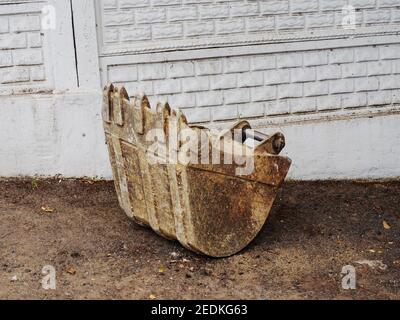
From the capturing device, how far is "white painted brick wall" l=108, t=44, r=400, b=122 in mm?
8242

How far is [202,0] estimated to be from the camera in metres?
8.12

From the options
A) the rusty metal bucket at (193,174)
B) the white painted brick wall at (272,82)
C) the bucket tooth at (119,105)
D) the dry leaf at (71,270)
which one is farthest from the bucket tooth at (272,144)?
the white painted brick wall at (272,82)

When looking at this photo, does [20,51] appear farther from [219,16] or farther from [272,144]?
[272,144]

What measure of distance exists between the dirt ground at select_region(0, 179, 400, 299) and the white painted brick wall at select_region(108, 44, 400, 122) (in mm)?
1132

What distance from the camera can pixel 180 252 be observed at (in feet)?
A: 21.4

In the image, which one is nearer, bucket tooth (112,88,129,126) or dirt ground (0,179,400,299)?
dirt ground (0,179,400,299)

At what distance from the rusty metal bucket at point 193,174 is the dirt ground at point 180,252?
0.92ft

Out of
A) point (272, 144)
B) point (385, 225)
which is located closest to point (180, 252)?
point (272, 144)

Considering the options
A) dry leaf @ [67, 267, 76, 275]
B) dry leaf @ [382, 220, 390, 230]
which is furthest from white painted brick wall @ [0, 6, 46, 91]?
dry leaf @ [382, 220, 390, 230]

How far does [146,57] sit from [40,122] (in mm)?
1357

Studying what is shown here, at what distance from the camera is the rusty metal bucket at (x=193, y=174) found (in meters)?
5.89

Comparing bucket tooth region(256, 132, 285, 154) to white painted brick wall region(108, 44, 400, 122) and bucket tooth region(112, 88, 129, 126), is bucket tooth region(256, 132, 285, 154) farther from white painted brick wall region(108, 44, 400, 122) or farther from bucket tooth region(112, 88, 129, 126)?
white painted brick wall region(108, 44, 400, 122)

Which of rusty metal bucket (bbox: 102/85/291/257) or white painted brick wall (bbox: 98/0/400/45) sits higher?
white painted brick wall (bbox: 98/0/400/45)

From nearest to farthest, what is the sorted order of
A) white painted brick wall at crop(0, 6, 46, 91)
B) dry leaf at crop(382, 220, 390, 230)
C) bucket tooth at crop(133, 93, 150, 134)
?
bucket tooth at crop(133, 93, 150, 134)
dry leaf at crop(382, 220, 390, 230)
white painted brick wall at crop(0, 6, 46, 91)
